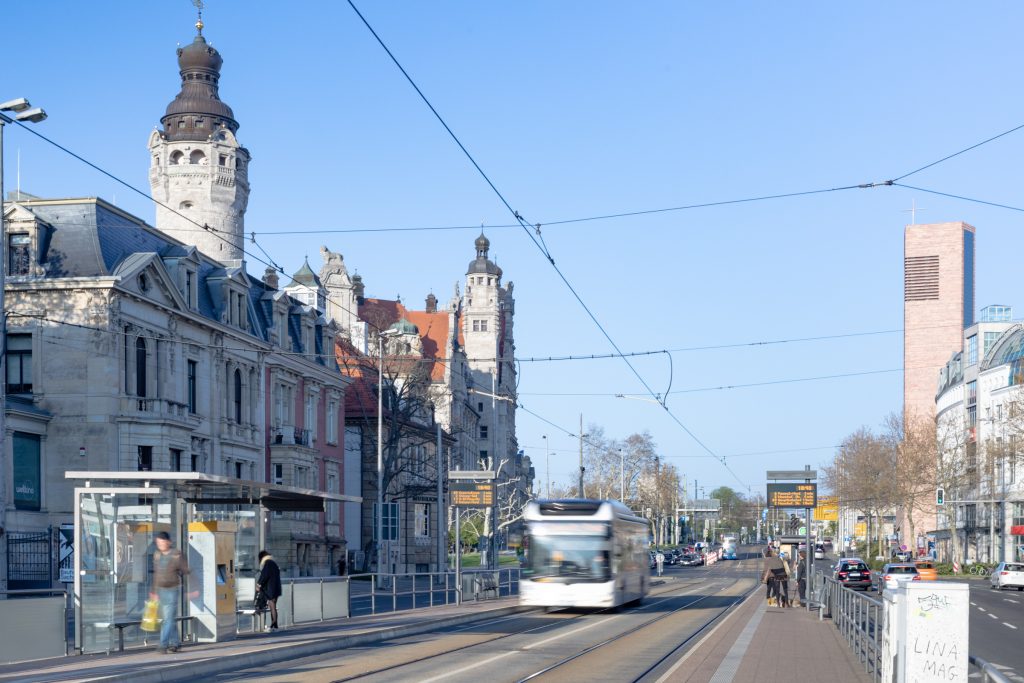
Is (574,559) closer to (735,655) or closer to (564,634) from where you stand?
(564,634)

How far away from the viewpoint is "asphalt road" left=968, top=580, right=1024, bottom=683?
2128 cm

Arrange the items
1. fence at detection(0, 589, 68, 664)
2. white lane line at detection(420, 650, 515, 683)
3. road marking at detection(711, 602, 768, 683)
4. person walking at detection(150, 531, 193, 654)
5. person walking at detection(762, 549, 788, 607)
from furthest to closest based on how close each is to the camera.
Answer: person walking at detection(762, 549, 788, 607) → person walking at detection(150, 531, 193, 654) → fence at detection(0, 589, 68, 664) → road marking at detection(711, 602, 768, 683) → white lane line at detection(420, 650, 515, 683)

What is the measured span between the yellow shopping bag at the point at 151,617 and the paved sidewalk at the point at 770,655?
7.44 meters

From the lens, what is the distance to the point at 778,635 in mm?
25234

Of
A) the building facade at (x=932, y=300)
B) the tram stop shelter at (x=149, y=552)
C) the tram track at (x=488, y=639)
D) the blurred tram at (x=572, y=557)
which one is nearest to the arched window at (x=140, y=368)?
the tram track at (x=488, y=639)

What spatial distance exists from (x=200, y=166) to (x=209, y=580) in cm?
6107

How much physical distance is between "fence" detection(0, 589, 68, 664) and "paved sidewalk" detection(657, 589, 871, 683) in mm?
8215

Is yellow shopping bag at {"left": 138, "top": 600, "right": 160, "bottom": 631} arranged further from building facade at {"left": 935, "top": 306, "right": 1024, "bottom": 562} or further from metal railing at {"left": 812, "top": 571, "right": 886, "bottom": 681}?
building facade at {"left": 935, "top": 306, "right": 1024, "bottom": 562}

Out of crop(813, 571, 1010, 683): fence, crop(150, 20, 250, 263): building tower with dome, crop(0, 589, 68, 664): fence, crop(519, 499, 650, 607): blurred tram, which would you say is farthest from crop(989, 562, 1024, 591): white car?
crop(0, 589, 68, 664): fence

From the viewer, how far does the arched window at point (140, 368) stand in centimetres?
4481

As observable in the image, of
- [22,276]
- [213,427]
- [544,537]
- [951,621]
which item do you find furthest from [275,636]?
[213,427]

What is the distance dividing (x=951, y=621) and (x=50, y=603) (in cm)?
1248

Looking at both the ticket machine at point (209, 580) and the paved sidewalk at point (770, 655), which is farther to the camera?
the ticket machine at point (209, 580)

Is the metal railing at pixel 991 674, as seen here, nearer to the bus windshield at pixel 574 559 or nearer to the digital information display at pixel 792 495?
the bus windshield at pixel 574 559
